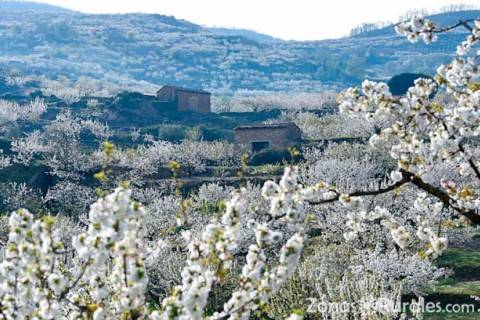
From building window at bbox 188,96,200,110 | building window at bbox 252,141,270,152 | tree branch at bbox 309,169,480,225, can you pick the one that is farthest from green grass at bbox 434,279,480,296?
building window at bbox 188,96,200,110

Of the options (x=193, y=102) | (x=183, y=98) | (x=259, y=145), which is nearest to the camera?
(x=259, y=145)

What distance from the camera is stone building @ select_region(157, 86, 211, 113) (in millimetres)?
96812

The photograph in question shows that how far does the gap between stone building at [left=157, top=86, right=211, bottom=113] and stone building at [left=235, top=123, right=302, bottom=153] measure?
97.2ft

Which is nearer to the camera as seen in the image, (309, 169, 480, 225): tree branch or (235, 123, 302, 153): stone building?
(309, 169, 480, 225): tree branch

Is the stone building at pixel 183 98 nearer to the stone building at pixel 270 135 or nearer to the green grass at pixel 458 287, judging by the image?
the stone building at pixel 270 135

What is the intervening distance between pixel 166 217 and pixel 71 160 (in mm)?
22489

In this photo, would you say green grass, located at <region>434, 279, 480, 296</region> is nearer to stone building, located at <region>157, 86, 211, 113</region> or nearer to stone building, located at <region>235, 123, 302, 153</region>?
stone building, located at <region>235, 123, 302, 153</region>

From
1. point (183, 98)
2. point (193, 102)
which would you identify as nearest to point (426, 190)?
point (183, 98)

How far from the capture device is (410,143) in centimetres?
890

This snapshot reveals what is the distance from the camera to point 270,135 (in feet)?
223

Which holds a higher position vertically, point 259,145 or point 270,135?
point 270,135

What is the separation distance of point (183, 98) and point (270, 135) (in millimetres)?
31470

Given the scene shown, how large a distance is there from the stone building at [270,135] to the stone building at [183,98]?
29621mm

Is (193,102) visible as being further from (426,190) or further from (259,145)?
(426,190)
